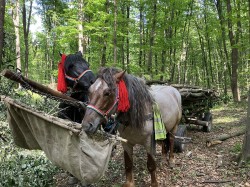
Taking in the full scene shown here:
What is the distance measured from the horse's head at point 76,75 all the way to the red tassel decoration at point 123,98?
2.73 ft

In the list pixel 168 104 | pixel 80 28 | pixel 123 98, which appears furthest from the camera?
pixel 80 28

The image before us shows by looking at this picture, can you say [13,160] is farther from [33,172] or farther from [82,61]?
[82,61]

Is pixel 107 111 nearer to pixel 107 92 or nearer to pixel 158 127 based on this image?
pixel 107 92

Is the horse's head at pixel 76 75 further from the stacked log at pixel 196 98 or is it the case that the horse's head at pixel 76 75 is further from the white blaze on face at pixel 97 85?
the stacked log at pixel 196 98

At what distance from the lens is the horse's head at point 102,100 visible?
299 cm

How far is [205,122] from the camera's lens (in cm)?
827

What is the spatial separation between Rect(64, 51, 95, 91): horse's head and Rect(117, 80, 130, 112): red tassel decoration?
32.8 inches

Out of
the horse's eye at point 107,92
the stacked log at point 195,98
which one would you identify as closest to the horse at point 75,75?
the horse's eye at point 107,92

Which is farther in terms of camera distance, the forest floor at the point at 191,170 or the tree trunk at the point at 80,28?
the tree trunk at the point at 80,28

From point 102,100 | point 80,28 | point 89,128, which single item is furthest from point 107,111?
point 80,28

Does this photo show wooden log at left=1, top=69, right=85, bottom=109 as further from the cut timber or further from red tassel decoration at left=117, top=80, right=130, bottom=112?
the cut timber

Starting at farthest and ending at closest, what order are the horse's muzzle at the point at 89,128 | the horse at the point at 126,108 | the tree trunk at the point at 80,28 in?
the tree trunk at the point at 80,28 < the horse at the point at 126,108 < the horse's muzzle at the point at 89,128

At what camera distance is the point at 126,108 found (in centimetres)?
359

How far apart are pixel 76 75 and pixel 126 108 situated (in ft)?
3.92
